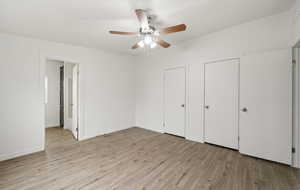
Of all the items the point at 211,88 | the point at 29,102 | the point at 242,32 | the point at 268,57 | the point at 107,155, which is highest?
the point at 242,32

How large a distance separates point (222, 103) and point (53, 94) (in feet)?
19.5

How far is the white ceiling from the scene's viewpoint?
6.70 ft

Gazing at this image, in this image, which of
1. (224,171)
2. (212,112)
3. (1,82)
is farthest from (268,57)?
(1,82)

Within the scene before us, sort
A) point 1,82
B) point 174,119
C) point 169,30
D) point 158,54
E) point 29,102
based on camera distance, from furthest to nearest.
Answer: point 158,54 → point 174,119 → point 29,102 → point 1,82 → point 169,30

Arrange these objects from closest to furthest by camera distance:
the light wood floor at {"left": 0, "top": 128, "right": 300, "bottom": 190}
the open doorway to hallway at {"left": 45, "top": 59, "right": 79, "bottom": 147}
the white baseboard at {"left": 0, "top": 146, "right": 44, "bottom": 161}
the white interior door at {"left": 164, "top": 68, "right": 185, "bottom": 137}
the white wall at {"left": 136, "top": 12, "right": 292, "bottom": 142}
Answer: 1. the light wood floor at {"left": 0, "top": 128, "right": 300, "bottom": 190}
2. the white wall at {"left": 136, "top": 12, "right": 292, "bottom": 142}
3. the white baseboard at {"left": 0, "top": 146, "right": 44, "bottom": 161}
4. the white interior door at {"left": 164, "top": 68, "right": 185, "bottom": 137}
5. the open doorway to hallway at {"left": 45, "top": 59, "right": 79, "bottom": 147}

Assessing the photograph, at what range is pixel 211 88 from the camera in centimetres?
336

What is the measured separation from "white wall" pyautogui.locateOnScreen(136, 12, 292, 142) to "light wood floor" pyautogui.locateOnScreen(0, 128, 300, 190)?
1018 millimetres

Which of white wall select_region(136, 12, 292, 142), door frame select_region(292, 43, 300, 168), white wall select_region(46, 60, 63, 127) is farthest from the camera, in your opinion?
white wall select_region(46, 60, 63, 127)

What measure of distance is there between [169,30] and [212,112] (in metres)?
2.23

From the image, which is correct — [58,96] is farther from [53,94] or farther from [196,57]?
[196,57]

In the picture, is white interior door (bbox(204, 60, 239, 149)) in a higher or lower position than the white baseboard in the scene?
higher

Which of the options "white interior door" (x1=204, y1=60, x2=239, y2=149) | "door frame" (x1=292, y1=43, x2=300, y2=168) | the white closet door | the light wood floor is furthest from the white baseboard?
"door frame" (x1=292, y1=43, x2=300, y2=168)

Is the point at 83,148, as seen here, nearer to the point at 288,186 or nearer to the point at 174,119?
the point at 174,119

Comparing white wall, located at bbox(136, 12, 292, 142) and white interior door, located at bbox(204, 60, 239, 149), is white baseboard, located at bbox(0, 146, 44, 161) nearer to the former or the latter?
white wall, located at bbox(136, 12, 292, 142)
